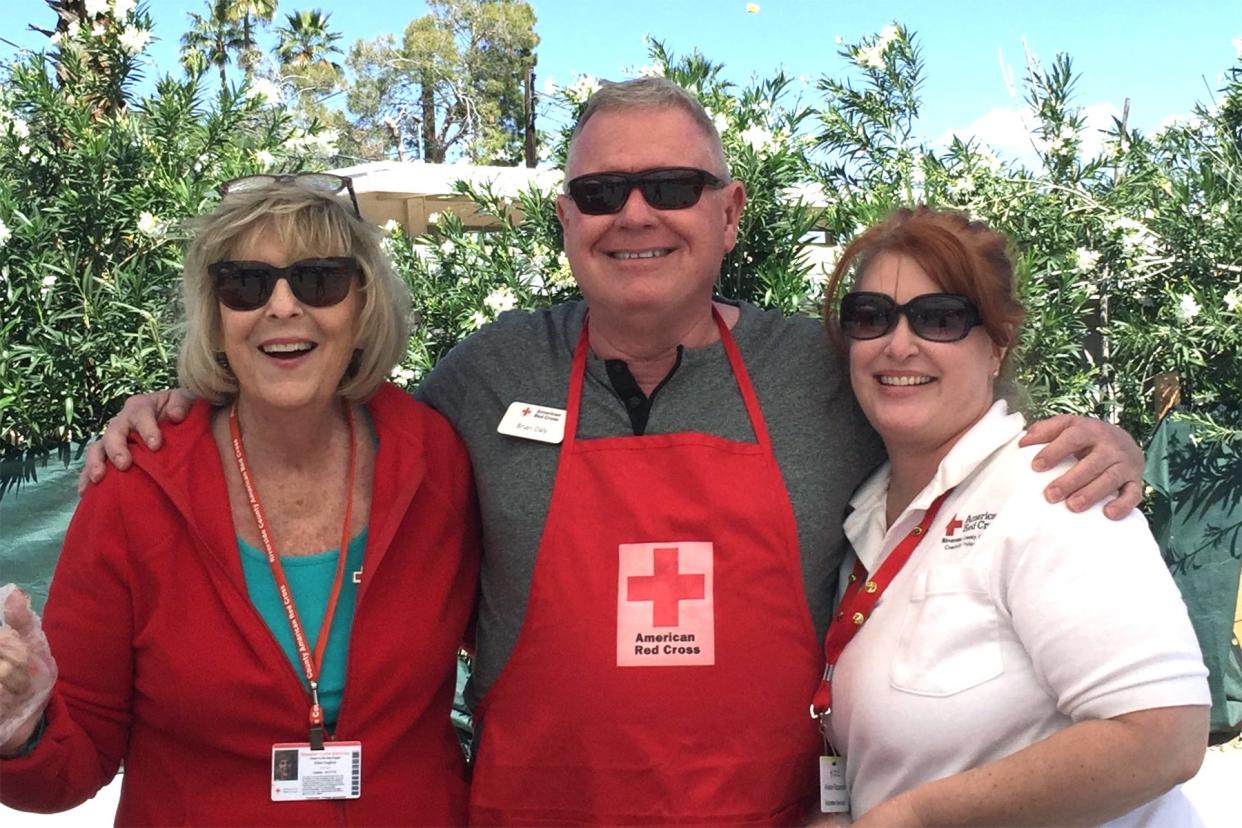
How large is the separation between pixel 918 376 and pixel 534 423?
66cm

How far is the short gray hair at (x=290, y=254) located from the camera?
1.89 metres

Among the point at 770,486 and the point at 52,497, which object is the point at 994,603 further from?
the point at 52,497

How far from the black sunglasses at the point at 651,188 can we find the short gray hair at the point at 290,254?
396 millimetres

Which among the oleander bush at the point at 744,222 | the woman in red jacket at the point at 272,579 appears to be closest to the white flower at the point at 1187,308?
the oleander bush at the point at 744,222

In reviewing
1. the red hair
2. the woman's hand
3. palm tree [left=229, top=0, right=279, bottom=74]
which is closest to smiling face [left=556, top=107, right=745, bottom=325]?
the red hair

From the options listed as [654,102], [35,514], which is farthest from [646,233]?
[35,514]

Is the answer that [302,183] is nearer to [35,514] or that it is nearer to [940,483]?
[940,483]

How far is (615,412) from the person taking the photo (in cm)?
204

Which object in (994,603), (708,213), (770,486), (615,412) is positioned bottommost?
(994,603)

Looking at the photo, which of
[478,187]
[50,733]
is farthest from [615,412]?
[478,187]

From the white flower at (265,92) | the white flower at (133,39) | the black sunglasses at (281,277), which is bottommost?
the black sunglasses at (281,277)

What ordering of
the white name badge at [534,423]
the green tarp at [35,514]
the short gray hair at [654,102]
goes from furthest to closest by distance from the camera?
the green tarp at [35,514] → the short gray hair at [654,102] → the white name badge at [534,423]

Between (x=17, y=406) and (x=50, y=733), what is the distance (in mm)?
2738

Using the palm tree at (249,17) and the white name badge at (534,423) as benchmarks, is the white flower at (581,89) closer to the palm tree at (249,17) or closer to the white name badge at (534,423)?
the white name badge at (534,423)
